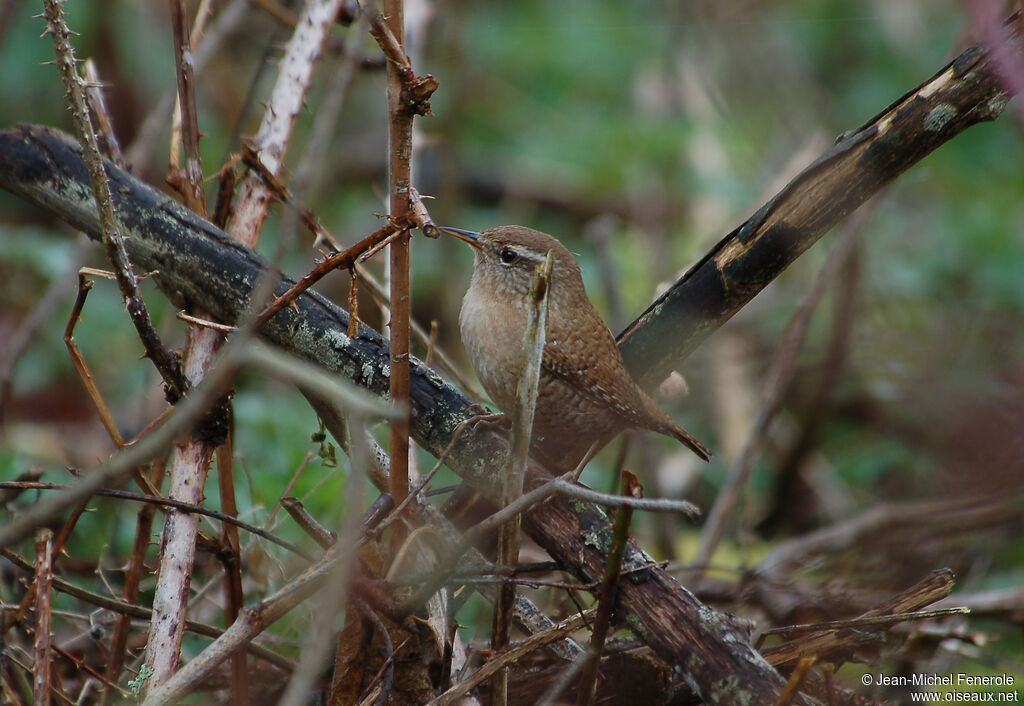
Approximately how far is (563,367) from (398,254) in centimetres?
100

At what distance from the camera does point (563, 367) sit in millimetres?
2744

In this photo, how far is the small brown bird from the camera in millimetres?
2670

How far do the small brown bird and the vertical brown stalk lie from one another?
70 centimetres

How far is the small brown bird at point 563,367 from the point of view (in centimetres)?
267

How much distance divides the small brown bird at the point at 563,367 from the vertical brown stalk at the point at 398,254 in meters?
0.70

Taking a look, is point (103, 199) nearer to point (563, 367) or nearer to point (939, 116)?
point (563, 367)

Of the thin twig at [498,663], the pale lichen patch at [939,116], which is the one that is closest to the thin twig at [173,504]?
the thin twig at [498,663]

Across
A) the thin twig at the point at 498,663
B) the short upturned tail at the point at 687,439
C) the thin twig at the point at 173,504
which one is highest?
the short upturned tail at the point at 687,439

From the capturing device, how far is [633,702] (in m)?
2.13

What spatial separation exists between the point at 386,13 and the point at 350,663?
1.39 metres

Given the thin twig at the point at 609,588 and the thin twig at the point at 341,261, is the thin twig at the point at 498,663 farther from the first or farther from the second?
the thin twig at the point at 341,261

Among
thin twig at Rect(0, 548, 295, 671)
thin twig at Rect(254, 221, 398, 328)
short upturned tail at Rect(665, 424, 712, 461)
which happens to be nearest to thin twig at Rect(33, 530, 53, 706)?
thin twig at Rect(0, 548, 295, 671)

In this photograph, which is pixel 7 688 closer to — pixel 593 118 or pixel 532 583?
pixel 532 583

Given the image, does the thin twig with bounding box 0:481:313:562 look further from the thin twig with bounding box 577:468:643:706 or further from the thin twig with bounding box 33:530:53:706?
the thin twig with bounding box 577:468:643:706
